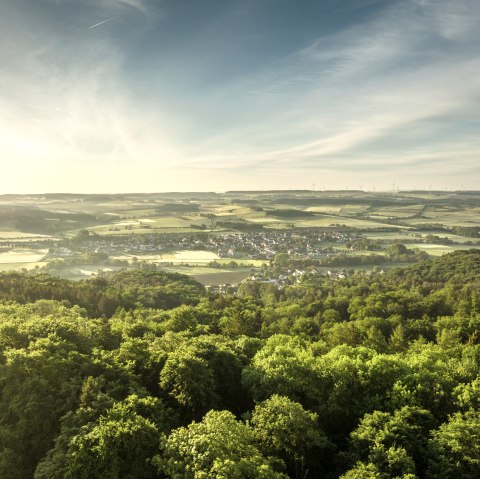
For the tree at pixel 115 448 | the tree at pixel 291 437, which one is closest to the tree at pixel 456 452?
the tree at pixel 291 437

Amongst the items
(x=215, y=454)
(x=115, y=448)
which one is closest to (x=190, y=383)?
A: (x=115, y=448)

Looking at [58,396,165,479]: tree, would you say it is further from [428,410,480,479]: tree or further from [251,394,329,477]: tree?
[428,410,480,479]: tree

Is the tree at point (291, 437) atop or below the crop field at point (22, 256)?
atop

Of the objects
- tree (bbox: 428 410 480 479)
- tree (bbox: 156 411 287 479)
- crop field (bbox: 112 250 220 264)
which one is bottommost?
crop field (bbox: 112 250 220 264)

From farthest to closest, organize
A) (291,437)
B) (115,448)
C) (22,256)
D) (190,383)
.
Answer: (22,256)
(190,383)
(291,437)
(115,448)

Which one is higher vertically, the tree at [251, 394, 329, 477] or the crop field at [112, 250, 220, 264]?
the tree at [251, 394, 329, 477]

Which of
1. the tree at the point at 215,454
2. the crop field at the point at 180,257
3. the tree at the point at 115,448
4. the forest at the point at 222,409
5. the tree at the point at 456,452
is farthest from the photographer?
the crop field at the point at 180,257

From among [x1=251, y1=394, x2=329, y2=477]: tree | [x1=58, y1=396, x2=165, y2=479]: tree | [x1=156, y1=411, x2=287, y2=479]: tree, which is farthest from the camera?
[x1=251, y1=394, x2=329, y2=477]: tree

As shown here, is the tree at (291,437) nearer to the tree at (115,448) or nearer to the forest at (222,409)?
the forest at (222,409)

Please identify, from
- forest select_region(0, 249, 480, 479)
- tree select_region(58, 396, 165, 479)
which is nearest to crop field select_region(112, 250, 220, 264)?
forest select_region(0, 249, 480, 479)

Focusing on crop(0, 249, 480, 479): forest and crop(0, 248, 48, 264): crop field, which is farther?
crop(0, 248, 48, 264): crop field

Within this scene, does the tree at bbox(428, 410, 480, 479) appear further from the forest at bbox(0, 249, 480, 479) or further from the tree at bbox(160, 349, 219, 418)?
the tree at bbox(160, 349, 219, 418)

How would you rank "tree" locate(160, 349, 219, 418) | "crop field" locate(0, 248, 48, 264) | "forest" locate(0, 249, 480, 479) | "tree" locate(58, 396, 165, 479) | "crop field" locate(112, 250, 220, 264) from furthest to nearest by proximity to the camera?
"crop field" locate(112, 250, 220, 264) < "crop field" locate(0, 248, 48, 264) < "tree" locate(160, 349, 219, 418) < "forest" locate(0, 249, 480, 479) < "tree" locate(58, 396, 165, 479)

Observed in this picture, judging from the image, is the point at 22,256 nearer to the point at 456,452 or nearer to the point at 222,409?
the point at 222,409
